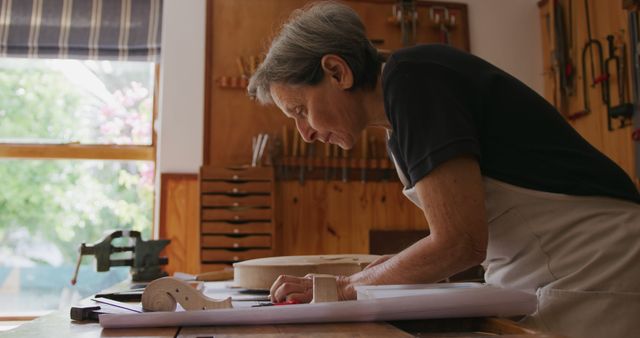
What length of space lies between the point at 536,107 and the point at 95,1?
3501 millimetres

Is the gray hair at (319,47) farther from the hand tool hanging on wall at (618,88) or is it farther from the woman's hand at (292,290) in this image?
the hand tool hanging on wall at (618,88)

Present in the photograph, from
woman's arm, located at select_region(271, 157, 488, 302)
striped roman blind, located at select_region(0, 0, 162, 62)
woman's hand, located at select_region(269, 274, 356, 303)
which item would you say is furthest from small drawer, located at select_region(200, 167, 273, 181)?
woman's arm, located at select_region(271, 157, 488, 302)

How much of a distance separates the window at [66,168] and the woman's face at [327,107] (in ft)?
8.89

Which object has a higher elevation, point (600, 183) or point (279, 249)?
point (600, 183)

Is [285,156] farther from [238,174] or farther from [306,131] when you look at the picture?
[306,131]

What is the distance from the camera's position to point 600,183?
1.26 metres

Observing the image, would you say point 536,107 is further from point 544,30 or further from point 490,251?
point 544,30

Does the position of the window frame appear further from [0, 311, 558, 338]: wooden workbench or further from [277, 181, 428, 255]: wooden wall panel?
[0, 311, 558, 338]: wooden workbench

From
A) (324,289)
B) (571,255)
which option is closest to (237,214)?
(324,289)

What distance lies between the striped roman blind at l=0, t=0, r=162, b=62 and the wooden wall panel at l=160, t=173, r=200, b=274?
0.85m

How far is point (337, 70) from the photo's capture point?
1.46 metres

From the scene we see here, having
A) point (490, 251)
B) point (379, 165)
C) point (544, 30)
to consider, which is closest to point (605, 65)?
point (544, 30)

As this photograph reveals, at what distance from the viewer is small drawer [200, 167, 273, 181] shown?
3635 mm

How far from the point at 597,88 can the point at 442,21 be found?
1.13 m
